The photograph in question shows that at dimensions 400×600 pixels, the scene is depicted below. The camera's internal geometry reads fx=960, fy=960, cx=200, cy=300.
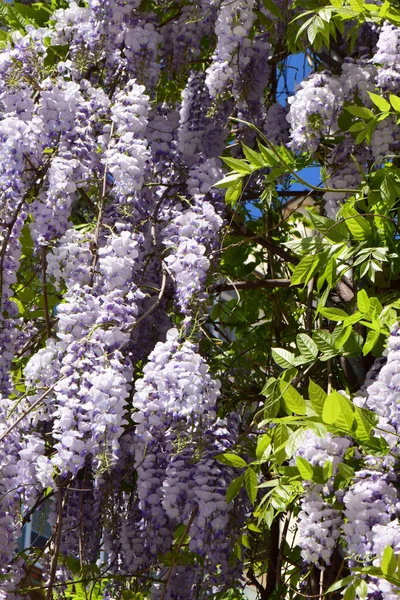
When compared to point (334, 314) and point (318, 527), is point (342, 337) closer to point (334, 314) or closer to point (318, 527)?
point (334, 314)

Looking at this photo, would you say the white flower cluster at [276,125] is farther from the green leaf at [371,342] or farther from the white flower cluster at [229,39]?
the green leaf at [371,342]

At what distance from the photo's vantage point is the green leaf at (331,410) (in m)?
1.88

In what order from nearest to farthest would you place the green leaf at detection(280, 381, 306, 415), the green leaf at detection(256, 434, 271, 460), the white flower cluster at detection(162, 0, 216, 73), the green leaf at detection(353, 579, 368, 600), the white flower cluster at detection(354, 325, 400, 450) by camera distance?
the green leaf at detection(353, 579, 368, 600) → the white flower cluster at detection(354, 325, 400, 450) → the green leaf at detection(280, 381, 306, 415) → the green leaf at detection(256, 434, 271, 460) → the white flower cluster at detection(162, 0, 216, 73)

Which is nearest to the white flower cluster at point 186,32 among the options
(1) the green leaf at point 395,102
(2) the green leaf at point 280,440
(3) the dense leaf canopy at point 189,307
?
(3) the dense leaf canopy at point 189,307

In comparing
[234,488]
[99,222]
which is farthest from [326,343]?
[99,222]

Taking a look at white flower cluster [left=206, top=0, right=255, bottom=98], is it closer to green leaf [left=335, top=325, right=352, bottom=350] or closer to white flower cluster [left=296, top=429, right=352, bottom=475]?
green leaf [left=335, top=325, right=352, bottom=350]

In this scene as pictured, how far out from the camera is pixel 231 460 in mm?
2236

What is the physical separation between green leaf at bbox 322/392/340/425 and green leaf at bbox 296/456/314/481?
0.37 feet

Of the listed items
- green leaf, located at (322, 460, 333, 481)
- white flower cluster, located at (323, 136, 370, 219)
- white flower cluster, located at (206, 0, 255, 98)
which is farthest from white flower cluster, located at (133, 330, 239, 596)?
white flower cluster, located at (206, 0, 255, 98)

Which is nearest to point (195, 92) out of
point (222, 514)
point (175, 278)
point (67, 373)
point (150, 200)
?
point (150, 200)

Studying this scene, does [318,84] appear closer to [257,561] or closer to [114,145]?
[114,145]

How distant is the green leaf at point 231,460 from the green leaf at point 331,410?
0.39 meters

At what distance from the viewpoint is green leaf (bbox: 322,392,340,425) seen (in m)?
1.88

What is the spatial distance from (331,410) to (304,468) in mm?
158
